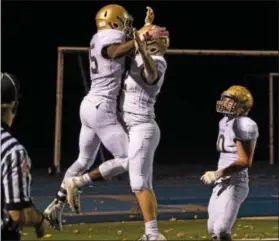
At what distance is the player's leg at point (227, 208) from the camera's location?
23.2ft

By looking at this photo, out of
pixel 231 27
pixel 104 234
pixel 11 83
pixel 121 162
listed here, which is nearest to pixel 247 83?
pixel 231 27

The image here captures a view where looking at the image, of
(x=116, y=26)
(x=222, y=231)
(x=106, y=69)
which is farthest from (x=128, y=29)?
(x=222, y=231)

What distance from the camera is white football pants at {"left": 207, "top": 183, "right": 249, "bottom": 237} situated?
7.08m

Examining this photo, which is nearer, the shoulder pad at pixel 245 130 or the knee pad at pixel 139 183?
the shoulder pad at pixel 245 130

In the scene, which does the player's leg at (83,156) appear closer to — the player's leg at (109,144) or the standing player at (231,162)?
the player's leg at (109,144)

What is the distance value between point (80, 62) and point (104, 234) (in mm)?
7138

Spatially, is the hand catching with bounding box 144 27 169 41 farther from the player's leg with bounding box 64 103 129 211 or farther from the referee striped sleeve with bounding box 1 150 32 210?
the referee striped sleeve with bounding box 1 150 32 210

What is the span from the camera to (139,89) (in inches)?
295

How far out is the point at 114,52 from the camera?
7375 mm

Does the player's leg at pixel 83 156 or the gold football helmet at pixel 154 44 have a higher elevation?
the gold football helmet at pixel 154 44

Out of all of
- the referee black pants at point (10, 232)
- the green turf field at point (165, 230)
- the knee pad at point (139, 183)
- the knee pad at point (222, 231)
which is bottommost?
the green turf field at point (165, 230)

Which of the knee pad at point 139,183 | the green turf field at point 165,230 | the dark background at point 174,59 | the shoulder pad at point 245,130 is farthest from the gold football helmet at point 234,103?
the dark background at point 174,59

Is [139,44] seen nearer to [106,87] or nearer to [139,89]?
[139,89]

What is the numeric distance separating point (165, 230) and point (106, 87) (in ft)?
9.37
